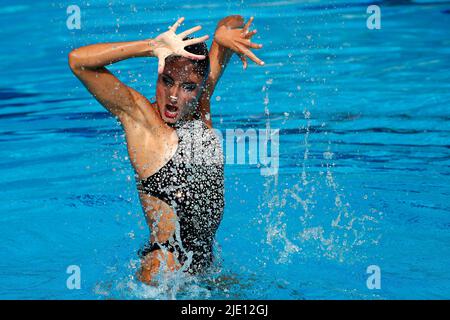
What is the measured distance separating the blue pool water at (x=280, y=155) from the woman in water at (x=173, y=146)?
0.20m

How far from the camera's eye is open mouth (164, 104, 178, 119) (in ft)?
11.9

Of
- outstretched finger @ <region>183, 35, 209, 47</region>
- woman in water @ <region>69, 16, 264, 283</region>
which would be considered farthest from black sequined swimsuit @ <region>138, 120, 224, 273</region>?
outstretched finger @ <region>183, 35, 209, 47</region>

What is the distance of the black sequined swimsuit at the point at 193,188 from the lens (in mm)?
3703

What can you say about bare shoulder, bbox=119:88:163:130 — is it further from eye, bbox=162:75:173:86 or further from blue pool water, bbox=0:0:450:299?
blue pool water, bbox=0:0:450:299

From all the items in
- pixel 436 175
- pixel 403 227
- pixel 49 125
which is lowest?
pixel 403 227

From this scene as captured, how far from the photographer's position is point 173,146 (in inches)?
145

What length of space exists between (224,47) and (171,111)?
61 centimetres

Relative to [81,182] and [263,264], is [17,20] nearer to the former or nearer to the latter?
[81,182]

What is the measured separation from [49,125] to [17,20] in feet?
8.71

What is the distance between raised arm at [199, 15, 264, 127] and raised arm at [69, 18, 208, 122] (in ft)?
1.26

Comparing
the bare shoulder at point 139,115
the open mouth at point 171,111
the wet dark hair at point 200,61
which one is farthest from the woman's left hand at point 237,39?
the bare shoulder at point 139,115

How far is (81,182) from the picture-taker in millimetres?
5629

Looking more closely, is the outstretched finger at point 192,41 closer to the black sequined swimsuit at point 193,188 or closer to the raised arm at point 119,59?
the raised arm at point 119,59

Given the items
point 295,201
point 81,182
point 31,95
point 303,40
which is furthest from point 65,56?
point 295,201
